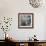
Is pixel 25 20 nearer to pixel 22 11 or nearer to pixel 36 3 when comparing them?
pixel 22 11

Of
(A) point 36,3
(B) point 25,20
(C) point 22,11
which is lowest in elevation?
(B) point 25,20

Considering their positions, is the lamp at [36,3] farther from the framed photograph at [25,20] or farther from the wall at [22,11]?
the framed photograph at [25,20]

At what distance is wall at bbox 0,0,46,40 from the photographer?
4.86m

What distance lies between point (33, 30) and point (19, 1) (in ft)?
3.83

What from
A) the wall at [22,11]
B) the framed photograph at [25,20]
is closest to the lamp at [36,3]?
the wall at [22,11]

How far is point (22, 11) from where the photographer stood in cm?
490

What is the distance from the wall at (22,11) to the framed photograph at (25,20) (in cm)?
11

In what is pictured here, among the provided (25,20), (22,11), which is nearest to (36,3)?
(22,11)

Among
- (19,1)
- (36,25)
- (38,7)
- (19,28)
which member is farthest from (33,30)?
(19,1)

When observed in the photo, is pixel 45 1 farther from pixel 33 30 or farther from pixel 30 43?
pixel 30 43

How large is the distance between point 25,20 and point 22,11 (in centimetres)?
34

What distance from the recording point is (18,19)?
4.89m

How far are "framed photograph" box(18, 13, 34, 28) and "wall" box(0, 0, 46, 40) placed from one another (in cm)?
11

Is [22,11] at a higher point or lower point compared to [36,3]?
lower
